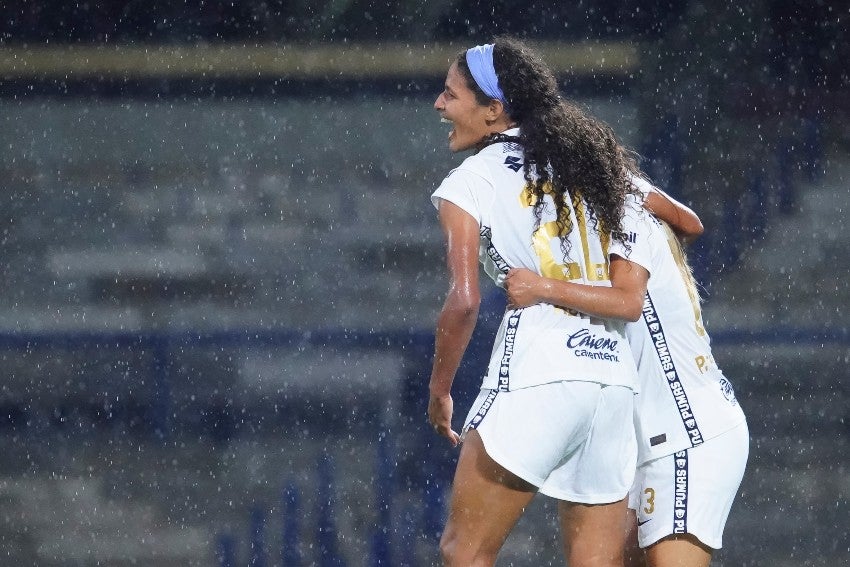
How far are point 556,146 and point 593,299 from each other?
26cm

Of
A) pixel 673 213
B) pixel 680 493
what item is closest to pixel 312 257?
pixel 673 213

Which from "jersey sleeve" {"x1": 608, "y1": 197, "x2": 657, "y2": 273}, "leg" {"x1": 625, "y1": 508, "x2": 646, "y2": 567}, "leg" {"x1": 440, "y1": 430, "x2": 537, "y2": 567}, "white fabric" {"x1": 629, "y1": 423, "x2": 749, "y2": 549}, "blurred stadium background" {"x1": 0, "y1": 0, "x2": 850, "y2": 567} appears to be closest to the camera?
"leg" {"x1": 440, "y1": 430, "x2": 537, "y2": 567}

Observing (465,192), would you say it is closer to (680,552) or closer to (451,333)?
(451,333)

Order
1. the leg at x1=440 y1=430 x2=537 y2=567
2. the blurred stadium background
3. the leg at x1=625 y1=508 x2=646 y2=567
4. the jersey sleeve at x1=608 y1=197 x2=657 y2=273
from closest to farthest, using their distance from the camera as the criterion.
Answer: the leg at x1=440 y1=430 x2=537 y2=567 → the jersey sleeve at x1=608 y1=197 x2=657 y2=273 → the leg at x1=625 y1=508 x2=646 y2=567 → the blurred stadium background

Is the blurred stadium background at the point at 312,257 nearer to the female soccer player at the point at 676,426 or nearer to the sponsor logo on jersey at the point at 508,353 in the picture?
the female soccer player at the point at 676,426

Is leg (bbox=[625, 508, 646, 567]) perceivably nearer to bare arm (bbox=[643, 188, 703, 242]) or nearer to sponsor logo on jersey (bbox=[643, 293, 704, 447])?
sponsor logo on jersey (bbox=[643, 293, 704, 447])

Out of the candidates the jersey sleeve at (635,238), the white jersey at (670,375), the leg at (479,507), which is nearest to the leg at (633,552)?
the white jersey at (670,375)

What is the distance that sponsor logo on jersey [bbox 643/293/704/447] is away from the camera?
2195mm

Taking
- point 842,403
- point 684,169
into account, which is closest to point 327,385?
point 684,169

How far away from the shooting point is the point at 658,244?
7.16 ft

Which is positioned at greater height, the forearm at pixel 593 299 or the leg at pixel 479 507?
the forearm at pixel 593 299

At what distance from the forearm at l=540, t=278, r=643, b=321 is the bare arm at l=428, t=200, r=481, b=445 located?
4.6 inches

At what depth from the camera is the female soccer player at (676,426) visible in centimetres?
219

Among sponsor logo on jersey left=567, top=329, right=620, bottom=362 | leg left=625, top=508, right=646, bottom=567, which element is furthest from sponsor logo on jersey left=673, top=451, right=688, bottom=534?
sponsor logo on jersey left=567, top=329, right=620, bottom=362
